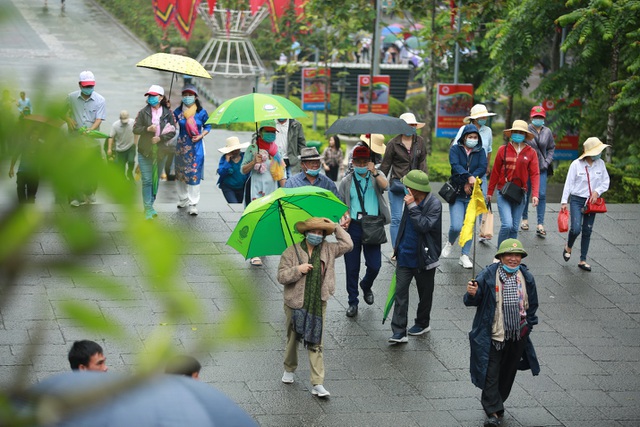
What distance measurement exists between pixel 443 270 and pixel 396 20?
128 ft

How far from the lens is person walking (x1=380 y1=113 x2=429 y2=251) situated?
13516mm

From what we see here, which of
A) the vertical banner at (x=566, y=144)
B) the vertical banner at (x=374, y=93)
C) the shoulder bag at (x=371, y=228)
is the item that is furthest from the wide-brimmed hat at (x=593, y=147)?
the vertical banner at (x=374, y=93)

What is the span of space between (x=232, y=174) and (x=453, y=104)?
9596mm

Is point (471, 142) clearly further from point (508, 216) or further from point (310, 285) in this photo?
point (310, 285)

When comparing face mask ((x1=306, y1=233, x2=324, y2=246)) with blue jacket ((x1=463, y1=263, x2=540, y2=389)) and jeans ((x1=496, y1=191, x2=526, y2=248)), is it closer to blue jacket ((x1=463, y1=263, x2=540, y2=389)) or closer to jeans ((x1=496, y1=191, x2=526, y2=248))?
blue jacket ((x1=463, y1=263, x2=540, y2=389))

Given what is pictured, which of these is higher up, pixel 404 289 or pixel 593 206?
pixel 593 206

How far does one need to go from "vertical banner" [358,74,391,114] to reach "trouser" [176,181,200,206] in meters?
11.0

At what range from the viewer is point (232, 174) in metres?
13.5

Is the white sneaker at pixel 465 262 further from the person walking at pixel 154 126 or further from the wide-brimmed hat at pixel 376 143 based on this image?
the person walking at pixel 154 126

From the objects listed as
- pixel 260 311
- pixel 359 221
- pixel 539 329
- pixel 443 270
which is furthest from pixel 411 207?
pixel 260 311

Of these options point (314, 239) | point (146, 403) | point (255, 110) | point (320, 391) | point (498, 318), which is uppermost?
point (146, 403)

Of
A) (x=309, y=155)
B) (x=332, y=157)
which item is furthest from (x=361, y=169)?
(x=332, y=157)

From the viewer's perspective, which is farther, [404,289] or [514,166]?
[514,166]

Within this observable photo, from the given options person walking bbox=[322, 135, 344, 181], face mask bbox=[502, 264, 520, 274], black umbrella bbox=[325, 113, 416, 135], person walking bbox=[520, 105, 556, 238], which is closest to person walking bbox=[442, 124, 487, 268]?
black umbrella bbox=[325, 113, 416, 135]
